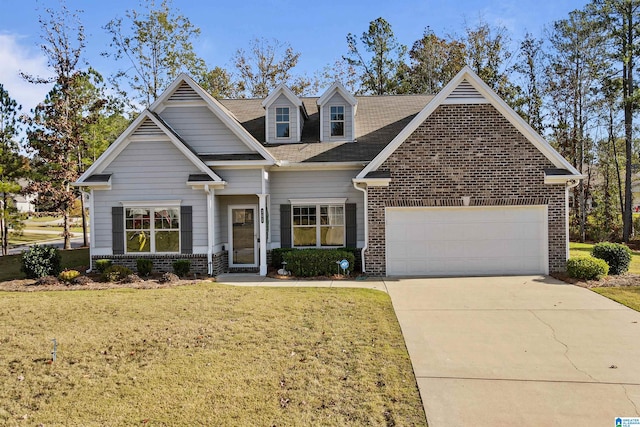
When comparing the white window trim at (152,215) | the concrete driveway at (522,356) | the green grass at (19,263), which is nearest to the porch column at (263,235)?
the white window trim at (152,215)

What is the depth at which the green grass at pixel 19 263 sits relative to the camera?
1345cm

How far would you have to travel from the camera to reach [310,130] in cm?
1580

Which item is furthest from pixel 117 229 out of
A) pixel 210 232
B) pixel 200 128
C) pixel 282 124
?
pixel 282 124

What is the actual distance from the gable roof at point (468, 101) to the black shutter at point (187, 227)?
17.8 ft

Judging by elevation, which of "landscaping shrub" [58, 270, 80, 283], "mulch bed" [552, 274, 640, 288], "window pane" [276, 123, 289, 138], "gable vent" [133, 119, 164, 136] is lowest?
"mulch bed" [552, 274, 640, 288]

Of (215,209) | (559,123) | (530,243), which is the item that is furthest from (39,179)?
(559,123)

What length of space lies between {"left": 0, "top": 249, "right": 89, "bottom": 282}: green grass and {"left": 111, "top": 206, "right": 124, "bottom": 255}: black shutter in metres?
2.73

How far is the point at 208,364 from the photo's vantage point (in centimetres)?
560

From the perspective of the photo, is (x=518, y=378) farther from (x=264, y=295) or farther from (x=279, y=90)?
(x=279, y=90)

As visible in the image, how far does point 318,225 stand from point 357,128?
171 inches

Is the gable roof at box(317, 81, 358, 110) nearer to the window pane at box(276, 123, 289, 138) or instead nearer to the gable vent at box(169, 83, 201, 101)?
the window pane at box(276, 123, 289, 138)

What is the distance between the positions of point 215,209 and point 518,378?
10233mm

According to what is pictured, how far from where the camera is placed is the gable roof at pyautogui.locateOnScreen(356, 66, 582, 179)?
1211cm

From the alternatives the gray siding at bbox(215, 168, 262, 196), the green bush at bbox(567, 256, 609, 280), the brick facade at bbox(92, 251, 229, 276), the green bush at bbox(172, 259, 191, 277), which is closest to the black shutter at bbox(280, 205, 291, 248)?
the gray siding at bbox(215, 168, 262, 196)
